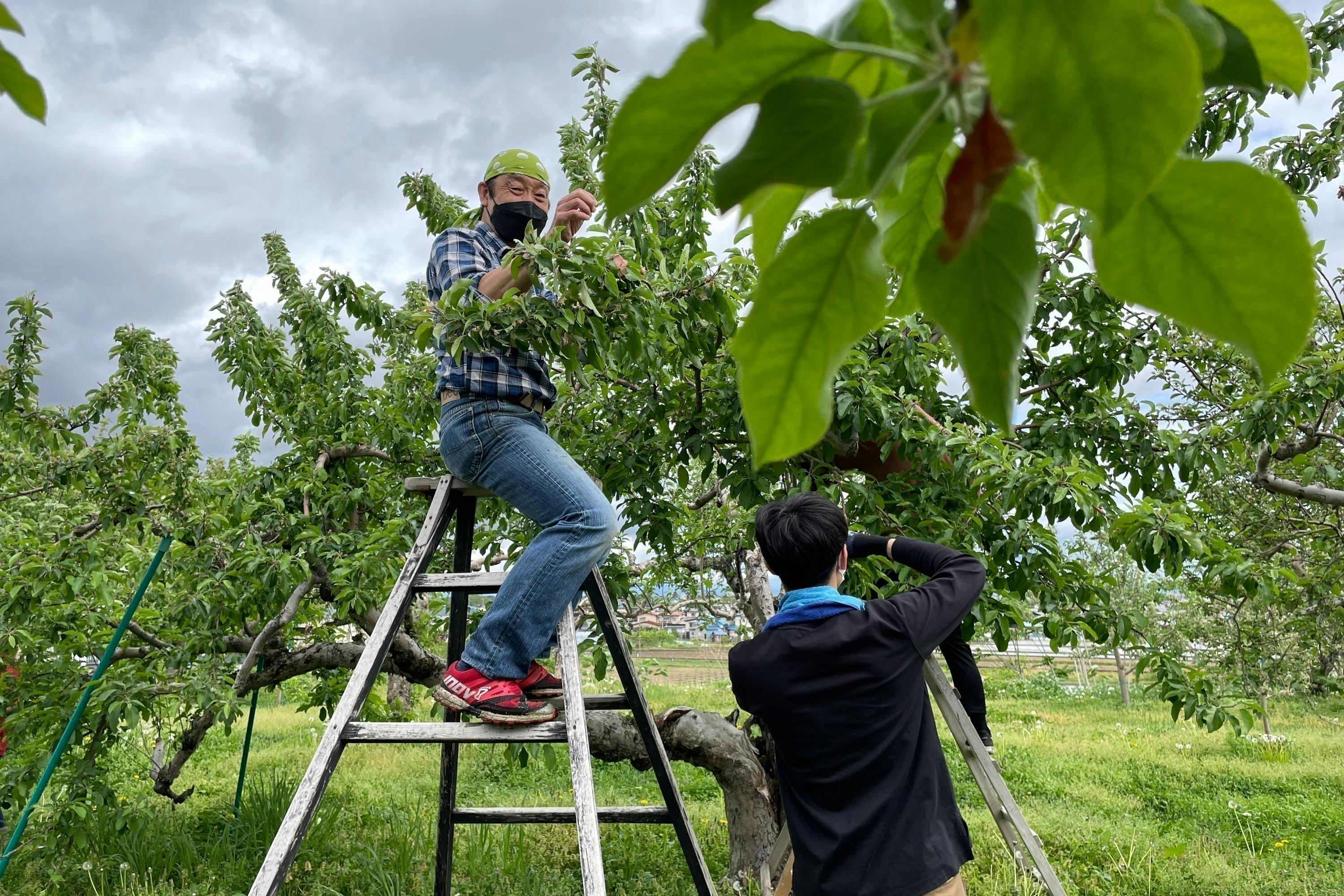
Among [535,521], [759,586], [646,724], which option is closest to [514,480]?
[535,521]

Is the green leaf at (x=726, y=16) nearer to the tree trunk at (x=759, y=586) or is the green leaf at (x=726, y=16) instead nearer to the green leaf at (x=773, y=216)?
the green leaf at (x=773, y=216)

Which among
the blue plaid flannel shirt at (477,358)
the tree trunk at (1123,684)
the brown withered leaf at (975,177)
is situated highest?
the blue plaid flannel shirt at (477,358)

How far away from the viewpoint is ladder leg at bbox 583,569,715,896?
2.55 metres

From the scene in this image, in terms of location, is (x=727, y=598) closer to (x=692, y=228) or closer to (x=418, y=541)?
(x=692, y=228)

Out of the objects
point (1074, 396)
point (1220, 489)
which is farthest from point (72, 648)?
point (1220, 489)

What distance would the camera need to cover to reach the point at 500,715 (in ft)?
6.56

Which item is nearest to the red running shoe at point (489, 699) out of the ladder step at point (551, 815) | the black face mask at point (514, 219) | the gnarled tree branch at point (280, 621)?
the ladder step at point (551, 815)

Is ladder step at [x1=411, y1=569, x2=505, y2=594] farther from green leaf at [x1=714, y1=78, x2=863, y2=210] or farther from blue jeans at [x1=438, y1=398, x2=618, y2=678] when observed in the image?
green leaf at [x1=714, y1=78, x2=863, y2=210]

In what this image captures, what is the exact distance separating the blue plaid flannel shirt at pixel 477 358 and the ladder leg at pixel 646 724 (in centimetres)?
62

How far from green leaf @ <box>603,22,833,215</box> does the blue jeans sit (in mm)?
1895

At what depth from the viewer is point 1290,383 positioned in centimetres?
300

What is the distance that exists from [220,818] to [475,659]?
147 inches

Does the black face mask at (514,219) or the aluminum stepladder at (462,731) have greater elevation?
the black face mask at (514,219)

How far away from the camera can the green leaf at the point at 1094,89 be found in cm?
17
